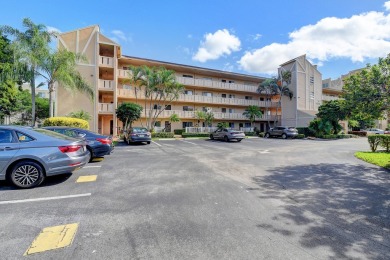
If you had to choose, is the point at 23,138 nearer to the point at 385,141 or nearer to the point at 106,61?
the point at 385,141

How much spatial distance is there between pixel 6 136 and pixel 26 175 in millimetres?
1135

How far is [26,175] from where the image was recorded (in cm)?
506

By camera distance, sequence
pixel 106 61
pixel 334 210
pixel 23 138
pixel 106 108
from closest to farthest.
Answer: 1. pixel 334 210
2. pixel 23 138
3. pixel 106 108
4. pixel 106 61

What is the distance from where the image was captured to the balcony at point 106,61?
23002mm

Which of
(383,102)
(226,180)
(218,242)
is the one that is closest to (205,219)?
(218,242)

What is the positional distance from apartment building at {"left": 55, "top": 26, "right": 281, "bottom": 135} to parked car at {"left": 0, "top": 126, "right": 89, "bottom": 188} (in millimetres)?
16477

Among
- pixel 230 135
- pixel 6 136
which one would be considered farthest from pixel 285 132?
pixel 6 136

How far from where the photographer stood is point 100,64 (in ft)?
75.1

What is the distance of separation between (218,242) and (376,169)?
8.44 m

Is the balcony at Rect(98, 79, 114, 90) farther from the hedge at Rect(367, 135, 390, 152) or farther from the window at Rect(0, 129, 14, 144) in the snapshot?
the hedge at Rect(367, 135, 390, 152)

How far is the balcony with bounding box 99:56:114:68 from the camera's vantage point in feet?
75.5

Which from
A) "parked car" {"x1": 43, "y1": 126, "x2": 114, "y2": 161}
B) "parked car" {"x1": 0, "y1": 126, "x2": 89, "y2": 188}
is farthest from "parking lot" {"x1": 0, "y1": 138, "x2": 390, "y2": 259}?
"parked car" {"x1": 43, "y1": 126, "x2": 114, "y2": 161}

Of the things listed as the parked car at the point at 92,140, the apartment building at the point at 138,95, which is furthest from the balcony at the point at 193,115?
the parked car at the point at 92,140

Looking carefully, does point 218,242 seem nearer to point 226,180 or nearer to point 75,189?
point 226,180
